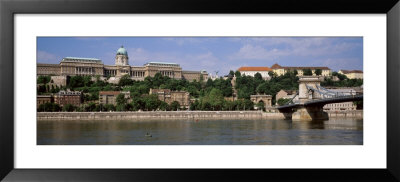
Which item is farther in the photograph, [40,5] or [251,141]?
[251,141]

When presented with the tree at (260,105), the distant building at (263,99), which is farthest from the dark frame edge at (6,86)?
the tree at (260,105)

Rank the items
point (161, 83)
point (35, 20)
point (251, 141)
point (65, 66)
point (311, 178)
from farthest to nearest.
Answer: point (161, 83) < point (65, 66) < point (251, 141) < point (35, 20) < point (311, 178)

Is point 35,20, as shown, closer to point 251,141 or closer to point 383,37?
point 383,37

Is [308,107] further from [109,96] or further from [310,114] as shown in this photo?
[109,96]

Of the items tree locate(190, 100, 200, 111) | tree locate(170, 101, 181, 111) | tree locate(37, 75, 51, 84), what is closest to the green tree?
tree locate(190, 100, 200, 111)

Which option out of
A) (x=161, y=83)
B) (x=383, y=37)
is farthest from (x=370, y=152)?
(x=161, y=83)

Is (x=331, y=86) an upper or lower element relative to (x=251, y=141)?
upper
